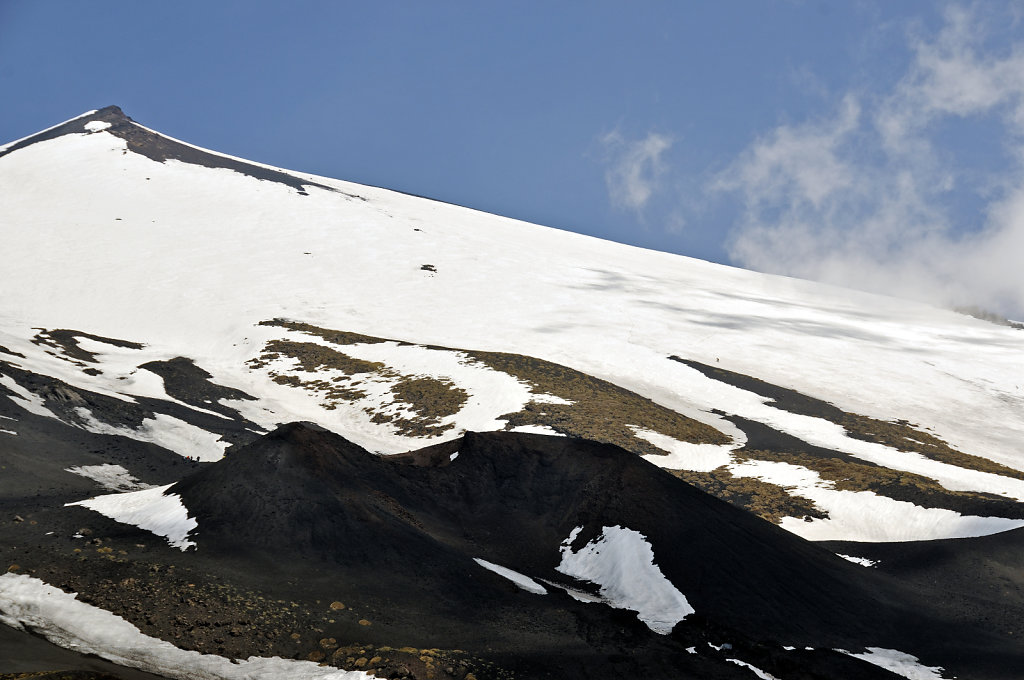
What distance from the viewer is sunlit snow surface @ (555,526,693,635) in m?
26.7

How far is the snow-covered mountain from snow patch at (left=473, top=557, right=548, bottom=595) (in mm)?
297

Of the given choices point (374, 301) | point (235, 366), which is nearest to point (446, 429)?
point (235, 366)

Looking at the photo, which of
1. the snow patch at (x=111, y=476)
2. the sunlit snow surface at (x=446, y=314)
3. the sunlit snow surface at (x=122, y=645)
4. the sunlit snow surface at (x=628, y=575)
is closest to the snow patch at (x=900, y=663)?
the sunlit snow surface at (x=628, y=575)

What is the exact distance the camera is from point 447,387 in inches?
2768

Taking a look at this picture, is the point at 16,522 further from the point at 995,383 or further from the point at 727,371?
the point at 995,383

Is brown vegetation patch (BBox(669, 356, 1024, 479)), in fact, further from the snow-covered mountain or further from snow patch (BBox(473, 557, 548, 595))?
snow patch (BBox(473, 557, 548, 595))

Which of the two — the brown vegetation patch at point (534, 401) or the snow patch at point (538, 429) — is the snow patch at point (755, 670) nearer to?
the brown vegetation patch at point (534, 401)

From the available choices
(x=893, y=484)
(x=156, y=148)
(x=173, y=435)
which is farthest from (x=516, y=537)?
(x=156, y=148)

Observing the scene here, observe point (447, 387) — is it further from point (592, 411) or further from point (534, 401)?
point (592, 411)

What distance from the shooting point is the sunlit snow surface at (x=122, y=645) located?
18.8m

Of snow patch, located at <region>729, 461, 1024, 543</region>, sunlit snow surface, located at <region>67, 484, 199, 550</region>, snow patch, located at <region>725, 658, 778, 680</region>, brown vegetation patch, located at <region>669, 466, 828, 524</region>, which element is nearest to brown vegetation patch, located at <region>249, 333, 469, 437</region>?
brown vegetation patch, located at <region>669, 466, 828, 524</region>

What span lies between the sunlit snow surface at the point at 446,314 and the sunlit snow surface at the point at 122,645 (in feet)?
89.6

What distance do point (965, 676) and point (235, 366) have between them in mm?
67700

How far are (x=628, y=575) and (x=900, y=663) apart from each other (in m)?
9.40
